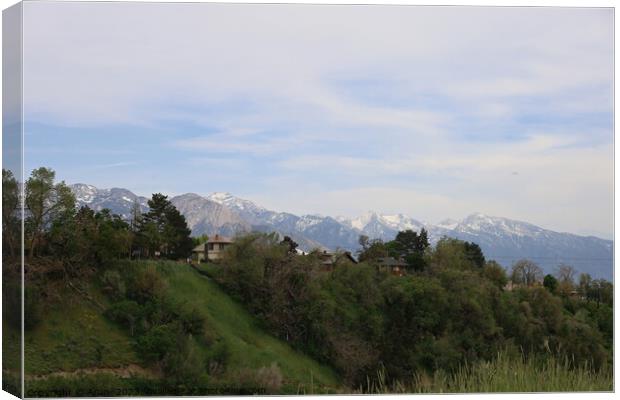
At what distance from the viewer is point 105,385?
9633mm

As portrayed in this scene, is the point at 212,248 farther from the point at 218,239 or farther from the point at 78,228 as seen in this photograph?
the point at 78,228

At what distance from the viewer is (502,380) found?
10234mm

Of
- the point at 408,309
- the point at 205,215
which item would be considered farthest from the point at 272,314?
the point at 408,309

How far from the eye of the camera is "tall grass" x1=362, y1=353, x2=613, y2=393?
10.2 meters

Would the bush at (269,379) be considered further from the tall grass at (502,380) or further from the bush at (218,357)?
the tall grass at (502,380)

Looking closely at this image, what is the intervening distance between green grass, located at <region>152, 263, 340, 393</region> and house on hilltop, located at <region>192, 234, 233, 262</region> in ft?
0.50

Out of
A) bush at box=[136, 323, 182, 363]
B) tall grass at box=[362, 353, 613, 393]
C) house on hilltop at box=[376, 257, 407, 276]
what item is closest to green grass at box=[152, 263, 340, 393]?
bush at box=[136, 323, 182, 363]

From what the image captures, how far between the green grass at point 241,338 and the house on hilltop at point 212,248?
0.15 metres

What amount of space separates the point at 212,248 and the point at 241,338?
1.09 metres

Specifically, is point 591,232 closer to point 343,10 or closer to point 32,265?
point 343,10

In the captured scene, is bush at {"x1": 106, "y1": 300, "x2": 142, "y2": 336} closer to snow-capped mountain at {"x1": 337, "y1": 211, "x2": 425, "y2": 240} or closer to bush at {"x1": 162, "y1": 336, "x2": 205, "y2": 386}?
bush at {"x1": 162, "y1": 336, "x2": 205, "y2": 386}

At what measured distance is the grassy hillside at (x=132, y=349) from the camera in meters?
9.50

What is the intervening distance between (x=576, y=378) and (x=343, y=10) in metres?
4.82

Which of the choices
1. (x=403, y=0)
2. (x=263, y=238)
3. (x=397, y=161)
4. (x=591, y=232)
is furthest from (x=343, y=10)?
(x=591, y=232)
